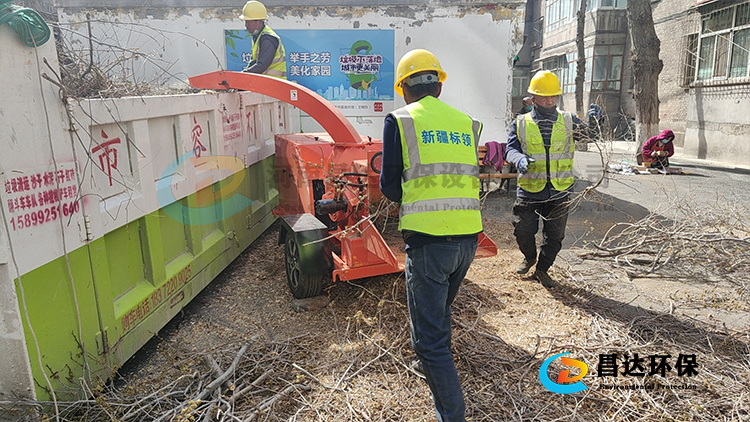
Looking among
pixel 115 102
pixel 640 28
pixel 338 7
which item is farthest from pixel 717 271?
pixel 640 28

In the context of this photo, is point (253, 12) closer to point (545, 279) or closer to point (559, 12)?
point (545, 279)

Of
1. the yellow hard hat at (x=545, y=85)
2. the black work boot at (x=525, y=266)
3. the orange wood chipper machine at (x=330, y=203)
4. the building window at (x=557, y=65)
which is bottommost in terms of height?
the black work boot at (x=525, y=266)

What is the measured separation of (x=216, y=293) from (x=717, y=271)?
15.5ft

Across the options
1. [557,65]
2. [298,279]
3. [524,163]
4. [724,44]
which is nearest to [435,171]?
[524,163]

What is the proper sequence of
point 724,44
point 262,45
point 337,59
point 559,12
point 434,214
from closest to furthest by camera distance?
1. point 434,214
2. point 262,45
3. point 337,59
4. point 724,44
5. point 559,12

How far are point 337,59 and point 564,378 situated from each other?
19.2ft

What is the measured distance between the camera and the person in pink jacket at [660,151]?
11555 mm

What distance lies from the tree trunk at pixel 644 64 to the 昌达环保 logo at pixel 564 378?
38.2 ft

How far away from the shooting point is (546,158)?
4340 mm

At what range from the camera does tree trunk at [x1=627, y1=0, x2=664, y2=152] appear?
41.2 feet

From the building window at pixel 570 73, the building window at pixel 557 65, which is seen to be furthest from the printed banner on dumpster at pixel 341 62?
the building window at pixel 557 65

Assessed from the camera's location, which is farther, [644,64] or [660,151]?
[644,64]

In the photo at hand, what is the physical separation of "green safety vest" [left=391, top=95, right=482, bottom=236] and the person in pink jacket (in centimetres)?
1061

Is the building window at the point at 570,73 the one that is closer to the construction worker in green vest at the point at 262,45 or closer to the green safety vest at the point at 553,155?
the construction worker in green vest at the point at 262,45
